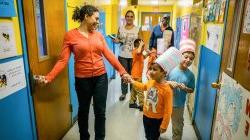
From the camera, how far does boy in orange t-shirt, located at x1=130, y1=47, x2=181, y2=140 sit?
1638mm

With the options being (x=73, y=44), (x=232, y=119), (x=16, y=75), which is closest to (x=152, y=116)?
(x=232, y=119)

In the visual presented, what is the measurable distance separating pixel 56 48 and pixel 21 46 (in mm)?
605

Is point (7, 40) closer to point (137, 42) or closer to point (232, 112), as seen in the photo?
point (232, 112)

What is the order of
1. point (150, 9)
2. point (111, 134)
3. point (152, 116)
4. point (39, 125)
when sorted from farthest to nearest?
point (150, 9), point (111, 134), point (39, 125), point (152, 116)

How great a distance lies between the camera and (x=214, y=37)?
203 cm

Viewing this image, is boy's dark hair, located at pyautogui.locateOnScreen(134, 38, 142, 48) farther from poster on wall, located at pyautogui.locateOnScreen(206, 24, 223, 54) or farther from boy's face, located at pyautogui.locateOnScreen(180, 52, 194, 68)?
boy's face, located at pyautogui.locateOnScreen(180, 52, 194, 68)

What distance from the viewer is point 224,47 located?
1688mm

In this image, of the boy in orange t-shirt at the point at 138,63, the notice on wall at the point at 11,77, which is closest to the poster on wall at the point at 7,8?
the notice on wall at the point at 11,77

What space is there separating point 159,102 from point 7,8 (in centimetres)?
128

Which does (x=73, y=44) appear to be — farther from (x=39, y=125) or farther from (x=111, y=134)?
(x=111, y=134)

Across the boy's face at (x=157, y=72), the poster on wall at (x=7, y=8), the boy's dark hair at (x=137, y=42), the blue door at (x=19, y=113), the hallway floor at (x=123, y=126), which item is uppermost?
the poster on wall at (x=7, y=8)

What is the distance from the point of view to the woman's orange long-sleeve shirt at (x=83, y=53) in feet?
6.31

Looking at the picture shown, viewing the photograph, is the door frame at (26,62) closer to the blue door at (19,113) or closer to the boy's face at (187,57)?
the blue door at (19,113)

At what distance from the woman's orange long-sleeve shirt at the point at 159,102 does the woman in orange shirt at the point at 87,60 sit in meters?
0.41
